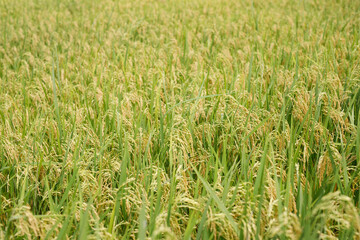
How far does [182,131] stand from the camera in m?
1.75

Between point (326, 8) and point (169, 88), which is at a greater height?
point (326, 8)

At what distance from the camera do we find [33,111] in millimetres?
2359

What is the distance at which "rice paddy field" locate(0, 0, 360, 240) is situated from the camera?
118 centimetres

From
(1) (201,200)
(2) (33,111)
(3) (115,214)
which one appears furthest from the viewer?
(2) (33,111)

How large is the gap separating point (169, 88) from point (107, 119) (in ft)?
2.64

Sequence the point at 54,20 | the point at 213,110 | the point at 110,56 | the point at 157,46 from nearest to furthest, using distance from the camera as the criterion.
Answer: the point at 213,110 → the point at 110,56 → the point at 157,46 → the point at 54,20

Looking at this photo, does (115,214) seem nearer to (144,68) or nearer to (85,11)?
(144,68)

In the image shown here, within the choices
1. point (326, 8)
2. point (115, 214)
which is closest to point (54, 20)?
point (326, 8)

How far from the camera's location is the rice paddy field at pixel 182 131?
118cm

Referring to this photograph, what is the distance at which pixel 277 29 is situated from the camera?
4.63 meters

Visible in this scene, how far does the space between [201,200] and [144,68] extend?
2.24 meters

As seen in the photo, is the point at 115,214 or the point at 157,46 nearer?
the point at 115,214

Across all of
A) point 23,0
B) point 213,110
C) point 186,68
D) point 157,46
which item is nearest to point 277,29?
point 157,46

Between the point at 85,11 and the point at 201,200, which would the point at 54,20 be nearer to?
the point at 85,11
